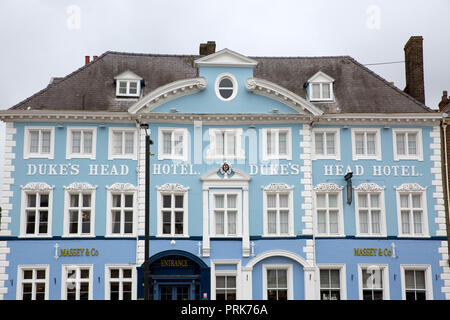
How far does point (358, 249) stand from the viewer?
25375mm

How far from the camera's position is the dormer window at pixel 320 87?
89.1ft

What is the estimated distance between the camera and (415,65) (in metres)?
28.6

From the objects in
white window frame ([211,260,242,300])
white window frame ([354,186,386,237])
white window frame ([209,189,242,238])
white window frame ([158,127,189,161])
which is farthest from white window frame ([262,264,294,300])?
white window frame ([158,127,189,161])

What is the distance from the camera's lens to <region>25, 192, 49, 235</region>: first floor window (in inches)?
979

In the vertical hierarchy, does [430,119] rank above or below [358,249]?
above

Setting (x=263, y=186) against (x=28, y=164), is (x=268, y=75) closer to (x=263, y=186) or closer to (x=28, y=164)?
(x=263, y=186)

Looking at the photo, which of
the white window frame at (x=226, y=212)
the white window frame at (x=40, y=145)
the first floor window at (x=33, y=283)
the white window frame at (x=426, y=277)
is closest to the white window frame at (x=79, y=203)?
the white window frame at (x=40, y=145)

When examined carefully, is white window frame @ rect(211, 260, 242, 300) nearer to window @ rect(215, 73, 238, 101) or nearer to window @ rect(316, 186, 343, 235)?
window @ rect(316, 186, 343, 235)

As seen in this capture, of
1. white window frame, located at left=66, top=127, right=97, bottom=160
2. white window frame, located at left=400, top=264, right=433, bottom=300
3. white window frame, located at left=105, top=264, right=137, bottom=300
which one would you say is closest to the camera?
white window frame, located at left=105, top=264, right=137, bottom=300

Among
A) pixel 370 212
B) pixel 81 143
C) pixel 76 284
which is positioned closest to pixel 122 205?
pixel 81 143

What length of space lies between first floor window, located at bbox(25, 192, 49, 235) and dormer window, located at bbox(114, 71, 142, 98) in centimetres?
630

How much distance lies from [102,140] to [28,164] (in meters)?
3.67
